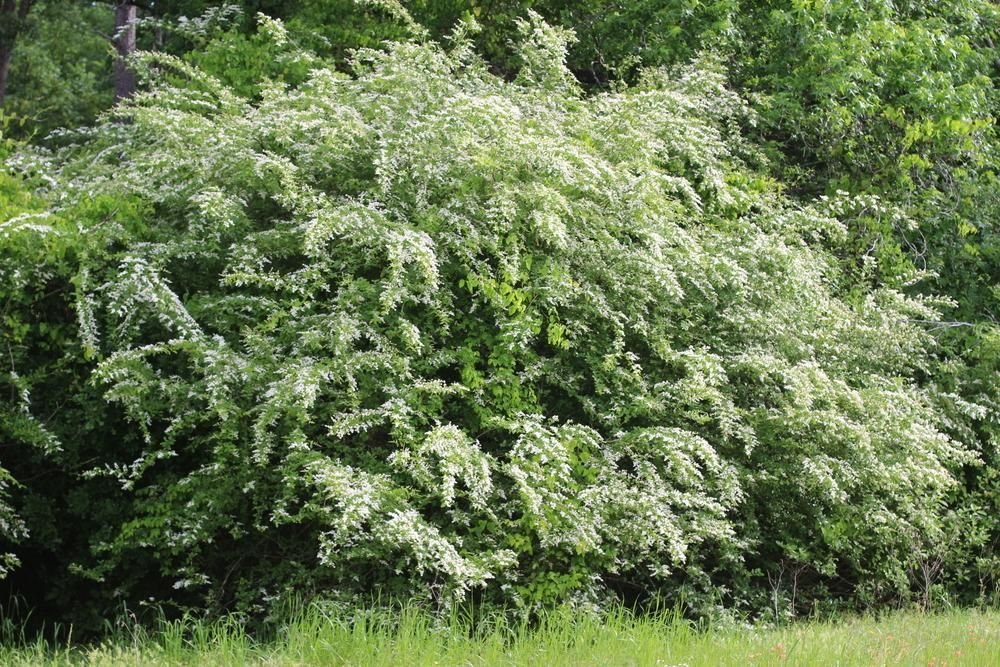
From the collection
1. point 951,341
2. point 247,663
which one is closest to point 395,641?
point 247,663

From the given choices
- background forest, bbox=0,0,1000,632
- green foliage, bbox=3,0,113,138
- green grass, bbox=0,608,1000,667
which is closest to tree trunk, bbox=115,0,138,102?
green foliage, bbox=3,0,113,138

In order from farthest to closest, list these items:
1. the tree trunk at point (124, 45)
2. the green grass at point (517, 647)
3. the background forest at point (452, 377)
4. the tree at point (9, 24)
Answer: the tree at point (9, 24), the tree trunk at point (124, 45), the background forest at point (452, 377), the green grass at point (517, 647)

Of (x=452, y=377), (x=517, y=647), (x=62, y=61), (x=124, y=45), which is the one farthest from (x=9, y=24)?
(x=517, y=647)

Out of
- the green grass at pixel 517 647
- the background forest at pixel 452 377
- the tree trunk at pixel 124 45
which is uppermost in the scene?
the tree trunk at pixel 124 45

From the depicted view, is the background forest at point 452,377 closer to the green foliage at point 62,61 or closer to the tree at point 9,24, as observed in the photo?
the tree at point 9,24

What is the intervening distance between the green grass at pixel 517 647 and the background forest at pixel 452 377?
44cm

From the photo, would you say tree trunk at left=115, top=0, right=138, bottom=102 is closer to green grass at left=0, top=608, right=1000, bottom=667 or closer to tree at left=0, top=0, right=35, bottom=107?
tree at left=0, top=0, right=35, bottom=107

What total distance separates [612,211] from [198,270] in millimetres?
3094

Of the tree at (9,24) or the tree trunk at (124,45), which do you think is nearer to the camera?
the tree trunk at (124,45)

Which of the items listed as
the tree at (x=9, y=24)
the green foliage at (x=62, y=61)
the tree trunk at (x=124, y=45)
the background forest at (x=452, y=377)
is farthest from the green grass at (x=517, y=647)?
the green foliage at (x=62, y=61)

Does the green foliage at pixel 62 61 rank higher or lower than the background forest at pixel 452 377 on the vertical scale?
higher

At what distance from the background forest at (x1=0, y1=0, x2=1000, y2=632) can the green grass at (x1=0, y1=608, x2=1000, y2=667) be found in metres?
0.44

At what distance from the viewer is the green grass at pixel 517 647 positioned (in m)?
5.13

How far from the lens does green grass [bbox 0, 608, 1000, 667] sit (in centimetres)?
513
